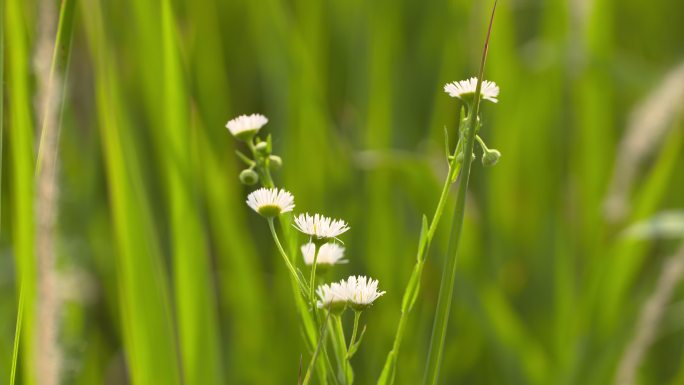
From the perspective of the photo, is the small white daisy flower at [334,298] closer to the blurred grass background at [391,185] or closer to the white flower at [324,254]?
the white flower at [324,254]

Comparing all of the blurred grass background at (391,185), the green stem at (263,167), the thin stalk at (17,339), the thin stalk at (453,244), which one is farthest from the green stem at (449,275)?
the blurred grass background at (391,185)

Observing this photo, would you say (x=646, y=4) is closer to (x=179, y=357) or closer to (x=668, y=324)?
(x=668, y=324)

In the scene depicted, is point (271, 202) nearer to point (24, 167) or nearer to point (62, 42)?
point (62, 42)

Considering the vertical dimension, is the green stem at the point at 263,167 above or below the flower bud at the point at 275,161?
below

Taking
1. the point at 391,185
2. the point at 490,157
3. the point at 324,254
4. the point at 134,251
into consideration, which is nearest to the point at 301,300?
the point at 324,254

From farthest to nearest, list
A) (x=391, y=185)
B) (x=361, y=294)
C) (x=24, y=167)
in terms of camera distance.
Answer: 1. (x=391, y=185)
2. (x=24, y=167)
3. (x=361, y=294)
